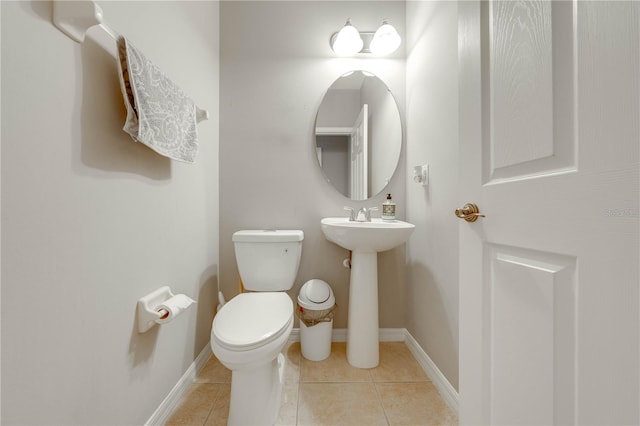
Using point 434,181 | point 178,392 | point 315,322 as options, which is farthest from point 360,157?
point 178,392

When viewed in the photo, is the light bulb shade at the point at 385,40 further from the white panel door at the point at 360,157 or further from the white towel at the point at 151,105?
the white towel at the point at 151,105

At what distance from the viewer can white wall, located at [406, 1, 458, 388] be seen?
106 cm

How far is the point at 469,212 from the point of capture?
0.66 m

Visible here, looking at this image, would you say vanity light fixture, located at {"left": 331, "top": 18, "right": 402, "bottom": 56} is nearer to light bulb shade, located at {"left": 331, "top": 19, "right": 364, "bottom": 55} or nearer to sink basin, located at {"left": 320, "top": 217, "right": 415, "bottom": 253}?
light bulb shade, located at {"left": 331, "top": 19, "right": 364, "bottom": 55}

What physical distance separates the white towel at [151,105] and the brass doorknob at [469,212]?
978mm

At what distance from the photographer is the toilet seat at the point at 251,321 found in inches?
32.7

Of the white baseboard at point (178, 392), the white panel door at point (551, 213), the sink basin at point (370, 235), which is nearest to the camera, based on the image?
the white panel door at point (551, 213)

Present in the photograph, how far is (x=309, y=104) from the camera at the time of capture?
5.13ft

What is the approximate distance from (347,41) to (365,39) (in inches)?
6.4

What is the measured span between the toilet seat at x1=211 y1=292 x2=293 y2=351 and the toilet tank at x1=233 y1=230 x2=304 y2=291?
17 centimetres

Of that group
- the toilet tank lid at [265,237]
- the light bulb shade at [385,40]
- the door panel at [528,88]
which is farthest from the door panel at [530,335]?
the light bulb shade at [385,40]

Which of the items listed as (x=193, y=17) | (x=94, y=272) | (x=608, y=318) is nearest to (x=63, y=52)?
(x=94, y=272)

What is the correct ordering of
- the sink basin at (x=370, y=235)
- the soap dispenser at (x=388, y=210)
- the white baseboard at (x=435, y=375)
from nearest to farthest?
the white baseboard at (x=435, y=375), the sink basin at (x=370, y=235), the soap dispenser at (x=388, y=210)

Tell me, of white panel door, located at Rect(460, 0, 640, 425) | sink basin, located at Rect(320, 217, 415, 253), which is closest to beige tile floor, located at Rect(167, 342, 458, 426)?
white panel door, located at Rect(460, 0, 640, 425)
